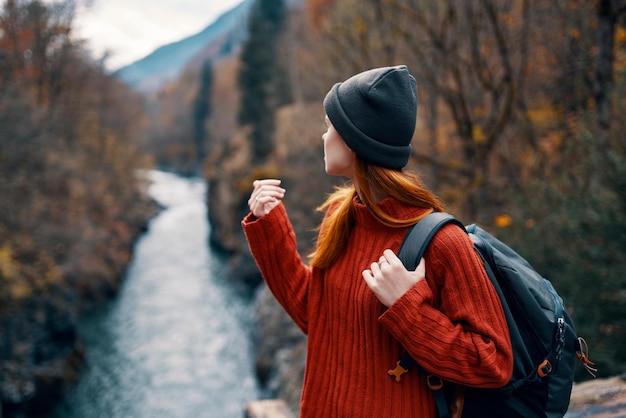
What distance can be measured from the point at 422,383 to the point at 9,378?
11.3 m

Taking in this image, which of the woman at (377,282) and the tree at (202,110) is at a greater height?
the woman at (377,282)

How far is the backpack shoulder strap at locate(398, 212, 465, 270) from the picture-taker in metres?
1.31

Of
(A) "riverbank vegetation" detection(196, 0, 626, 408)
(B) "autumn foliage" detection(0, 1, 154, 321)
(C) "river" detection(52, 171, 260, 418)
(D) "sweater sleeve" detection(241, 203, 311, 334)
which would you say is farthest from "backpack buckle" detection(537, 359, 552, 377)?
(C) "river" detection(52, 171, 260, 418)

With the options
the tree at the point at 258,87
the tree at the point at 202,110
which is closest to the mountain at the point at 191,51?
the tree at the point at 202,110

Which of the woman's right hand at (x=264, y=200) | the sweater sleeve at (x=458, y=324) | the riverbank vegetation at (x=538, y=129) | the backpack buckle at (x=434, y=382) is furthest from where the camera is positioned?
the riverbank vegetation at (x=538, y=129)

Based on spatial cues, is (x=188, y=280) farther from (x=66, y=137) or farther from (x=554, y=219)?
(x=554, y=219)

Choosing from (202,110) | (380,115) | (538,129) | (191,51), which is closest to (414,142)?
(538,129)

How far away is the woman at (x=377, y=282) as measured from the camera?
1256 millimetres

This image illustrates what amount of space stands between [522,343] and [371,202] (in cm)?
57

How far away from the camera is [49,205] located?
14227mm

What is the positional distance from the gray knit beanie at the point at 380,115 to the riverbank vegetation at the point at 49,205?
11027 millimetres

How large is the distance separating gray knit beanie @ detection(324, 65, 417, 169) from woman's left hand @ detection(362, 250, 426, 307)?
314 millimetres

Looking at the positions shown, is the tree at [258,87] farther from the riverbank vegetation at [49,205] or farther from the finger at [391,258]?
the finger at [391,258]

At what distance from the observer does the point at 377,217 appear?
1424mm
